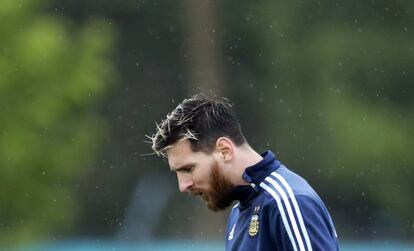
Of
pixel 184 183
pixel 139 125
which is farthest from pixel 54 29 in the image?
pixel 184 183

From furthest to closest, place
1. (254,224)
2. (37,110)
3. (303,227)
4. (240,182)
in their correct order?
(37,110)
(240,182)
(254,224)
(303,227)

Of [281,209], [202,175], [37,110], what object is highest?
[37,110]

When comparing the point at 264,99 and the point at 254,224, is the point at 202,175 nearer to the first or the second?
the point at 254,224

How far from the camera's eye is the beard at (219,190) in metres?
5.58

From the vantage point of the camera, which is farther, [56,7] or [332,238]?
[56,7]

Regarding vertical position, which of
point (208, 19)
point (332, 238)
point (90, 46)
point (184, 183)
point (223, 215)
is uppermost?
point (208, 19)

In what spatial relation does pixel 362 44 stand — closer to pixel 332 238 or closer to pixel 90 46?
pixel 90 46

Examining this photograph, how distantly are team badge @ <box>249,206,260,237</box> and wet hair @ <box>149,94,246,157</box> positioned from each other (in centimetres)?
34

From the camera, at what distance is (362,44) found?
81.0ft

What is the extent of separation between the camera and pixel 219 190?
18.4ft

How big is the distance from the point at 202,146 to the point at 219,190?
0.20 meters

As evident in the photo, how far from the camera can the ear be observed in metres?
5.59

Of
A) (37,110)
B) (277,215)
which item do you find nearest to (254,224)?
(277,215)

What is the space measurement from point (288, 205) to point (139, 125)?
19.8 metres
